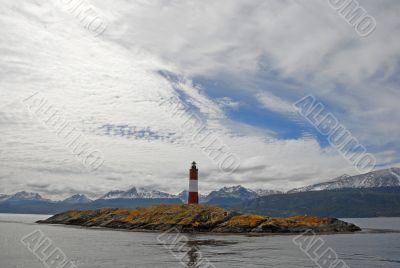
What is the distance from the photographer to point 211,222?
3890 inches

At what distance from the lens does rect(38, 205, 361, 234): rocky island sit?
96000mm

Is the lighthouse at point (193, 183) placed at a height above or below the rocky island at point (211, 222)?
above

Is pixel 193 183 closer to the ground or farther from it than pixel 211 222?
farther from it

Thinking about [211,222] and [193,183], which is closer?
[211,222]

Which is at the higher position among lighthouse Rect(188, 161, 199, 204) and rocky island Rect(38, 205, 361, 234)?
lighthouse Rect(188, 161, 199, 204)

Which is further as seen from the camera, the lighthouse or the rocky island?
the lighthouse

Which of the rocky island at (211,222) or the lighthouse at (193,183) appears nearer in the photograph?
the rocky island at (211,222)

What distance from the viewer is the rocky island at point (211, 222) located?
96000 mm

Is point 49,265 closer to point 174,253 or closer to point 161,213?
point 174,253

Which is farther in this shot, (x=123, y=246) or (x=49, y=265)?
(x=123, y=246)

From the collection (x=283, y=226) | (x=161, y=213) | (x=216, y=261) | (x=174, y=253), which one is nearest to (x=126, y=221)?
(x=161, y=213)

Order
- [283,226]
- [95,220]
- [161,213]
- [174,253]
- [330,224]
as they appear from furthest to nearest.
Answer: [95,220] < [161,213] < [330,224] < [283,226] < [174,253]

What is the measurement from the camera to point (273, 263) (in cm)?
4719

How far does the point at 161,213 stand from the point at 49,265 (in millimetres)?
64732
